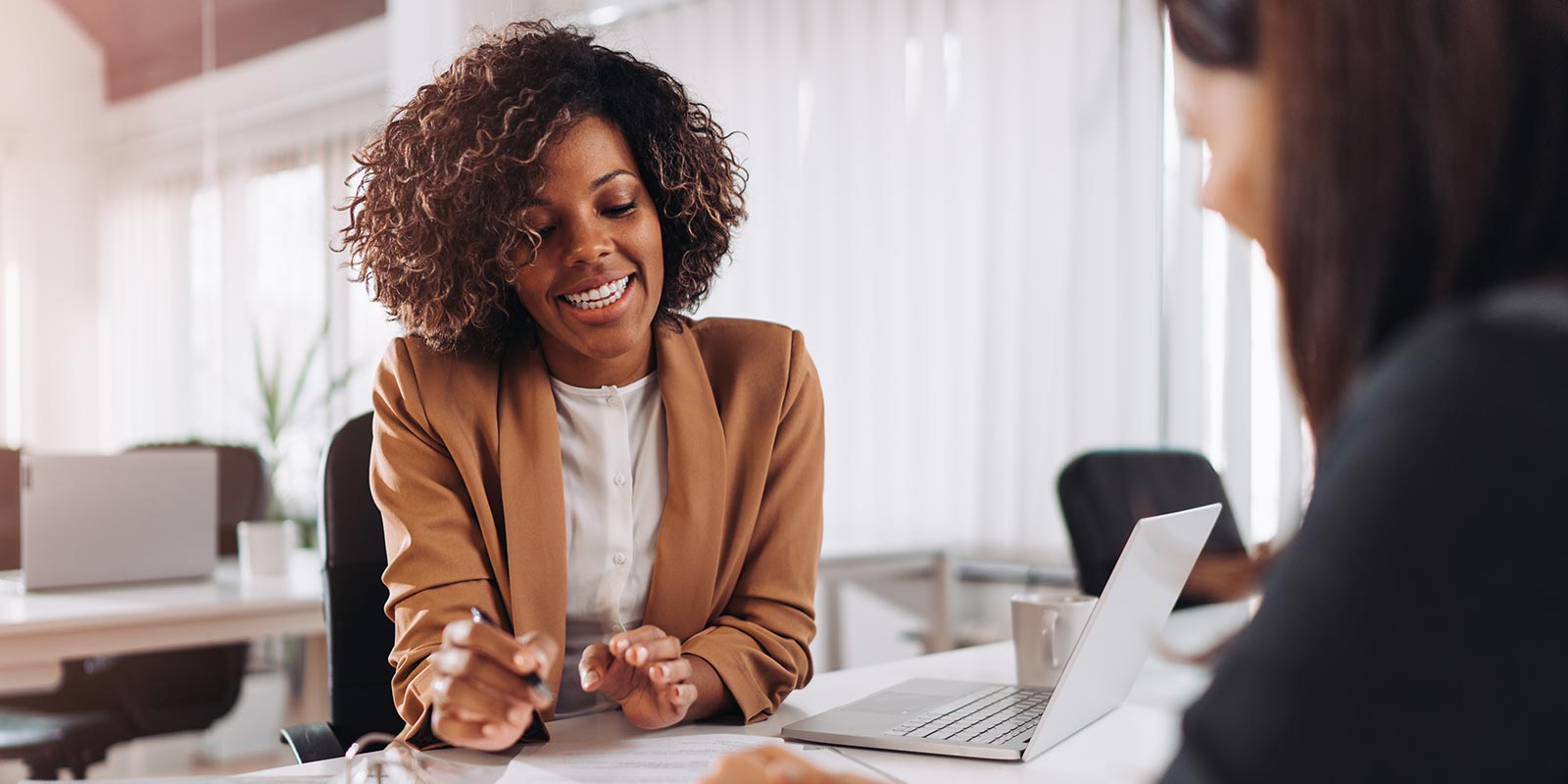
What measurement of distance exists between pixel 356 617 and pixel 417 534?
0.33 m

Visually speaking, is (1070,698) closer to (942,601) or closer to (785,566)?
(785,566)

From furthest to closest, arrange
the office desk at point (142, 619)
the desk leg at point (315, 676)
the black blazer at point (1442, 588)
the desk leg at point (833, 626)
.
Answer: the desk leg at point (833, 626), the desk leg at point (315, 676), the office desk at point (142, 619), the black blazer at point (1442, 588)

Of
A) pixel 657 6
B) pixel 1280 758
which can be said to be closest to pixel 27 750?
pixel 1280 758

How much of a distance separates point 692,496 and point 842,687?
26 cm

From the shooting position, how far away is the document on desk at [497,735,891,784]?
0.90m

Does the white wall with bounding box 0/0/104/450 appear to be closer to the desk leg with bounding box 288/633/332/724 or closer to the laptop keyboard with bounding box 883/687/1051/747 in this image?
the desk leg with bounding box 288/633/332/724

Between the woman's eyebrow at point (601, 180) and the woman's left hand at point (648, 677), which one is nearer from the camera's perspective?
the woman's left hand at point (648, 677)

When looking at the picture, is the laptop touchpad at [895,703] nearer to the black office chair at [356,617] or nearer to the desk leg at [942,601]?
the black office chair at [356,617]

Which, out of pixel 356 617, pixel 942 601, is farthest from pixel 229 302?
pixel 356 617

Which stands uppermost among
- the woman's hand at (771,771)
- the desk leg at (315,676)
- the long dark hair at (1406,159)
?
the long dark hair at (1406,159)

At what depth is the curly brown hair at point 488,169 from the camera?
4.14 ft

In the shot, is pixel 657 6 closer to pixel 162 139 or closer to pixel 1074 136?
pixel 1074 136

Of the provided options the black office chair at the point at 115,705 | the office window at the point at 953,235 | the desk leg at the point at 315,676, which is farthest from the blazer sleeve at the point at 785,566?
the office window at the point at 953,235

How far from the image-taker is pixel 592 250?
125 centimetres
